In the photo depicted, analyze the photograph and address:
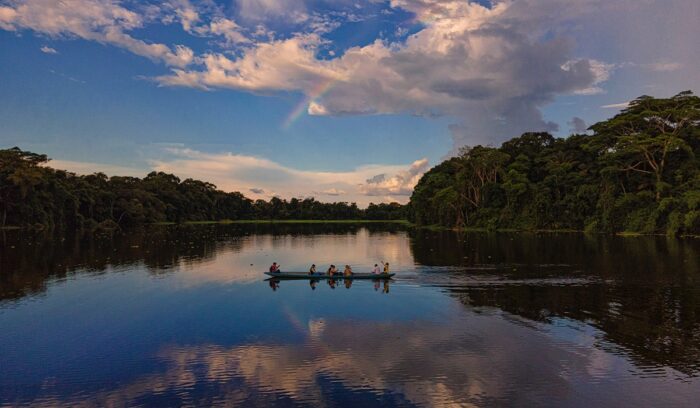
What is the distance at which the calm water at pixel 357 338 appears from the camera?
1588cm

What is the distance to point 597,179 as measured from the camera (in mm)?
94562

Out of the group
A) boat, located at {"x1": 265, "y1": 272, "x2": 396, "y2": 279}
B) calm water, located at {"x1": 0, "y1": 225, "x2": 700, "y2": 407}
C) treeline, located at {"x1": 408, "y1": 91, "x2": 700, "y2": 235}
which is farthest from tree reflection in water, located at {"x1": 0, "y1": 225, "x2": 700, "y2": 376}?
treeline, located at {"x1": 408, "y1": 91, "x2": 700, "y2": 235}

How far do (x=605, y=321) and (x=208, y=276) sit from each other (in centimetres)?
3035

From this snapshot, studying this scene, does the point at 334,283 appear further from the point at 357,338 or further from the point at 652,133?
the point at 652,133

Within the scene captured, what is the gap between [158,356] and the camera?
19625 mm

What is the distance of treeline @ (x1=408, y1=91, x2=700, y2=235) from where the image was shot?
78000 mm

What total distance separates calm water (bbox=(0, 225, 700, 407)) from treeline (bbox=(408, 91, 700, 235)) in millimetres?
42749

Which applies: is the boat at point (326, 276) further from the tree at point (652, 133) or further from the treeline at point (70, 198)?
the treeline at point (70, 198)

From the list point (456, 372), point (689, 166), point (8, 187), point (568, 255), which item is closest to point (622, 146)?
point (689, 166)

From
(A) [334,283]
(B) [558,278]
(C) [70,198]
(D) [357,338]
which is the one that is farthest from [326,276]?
(C) [70,198]

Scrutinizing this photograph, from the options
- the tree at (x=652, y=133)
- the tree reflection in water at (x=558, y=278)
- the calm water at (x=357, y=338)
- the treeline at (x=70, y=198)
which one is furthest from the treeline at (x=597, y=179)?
the treeline at (x=70, y=198)

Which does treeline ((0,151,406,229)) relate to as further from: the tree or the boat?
the tree

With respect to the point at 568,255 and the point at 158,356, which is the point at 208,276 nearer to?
the point at 158,356

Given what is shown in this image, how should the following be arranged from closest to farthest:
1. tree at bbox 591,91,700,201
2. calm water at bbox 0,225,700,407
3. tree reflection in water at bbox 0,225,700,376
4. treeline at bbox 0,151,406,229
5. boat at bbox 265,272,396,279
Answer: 1. calm water at bbox 0,225,700,407
2. tree reflection in water at bbox 0,225,700,376
3. boat at bbox 265,272,396,279
4. tree at bbox 591,91,700,201
5. treeline at bbox 0,151,406,229
